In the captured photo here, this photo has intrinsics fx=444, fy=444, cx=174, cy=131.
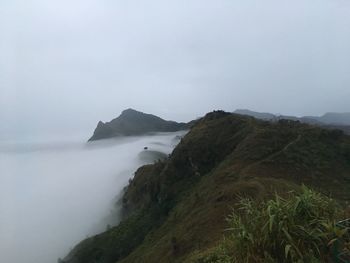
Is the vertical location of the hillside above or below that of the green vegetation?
below

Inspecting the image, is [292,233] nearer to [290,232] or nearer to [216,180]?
[290,232]

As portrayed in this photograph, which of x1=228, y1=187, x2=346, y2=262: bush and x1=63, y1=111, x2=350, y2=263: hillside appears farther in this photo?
x1=63, y1=111, x2=350, y2=263: hillside

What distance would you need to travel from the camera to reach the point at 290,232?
343 inches

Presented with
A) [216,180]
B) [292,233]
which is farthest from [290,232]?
[216,180]

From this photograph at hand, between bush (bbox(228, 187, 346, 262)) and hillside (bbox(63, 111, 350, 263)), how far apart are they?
1465cm

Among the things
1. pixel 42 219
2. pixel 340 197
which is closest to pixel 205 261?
pixel 340 197

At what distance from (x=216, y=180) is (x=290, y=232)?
1347 inches

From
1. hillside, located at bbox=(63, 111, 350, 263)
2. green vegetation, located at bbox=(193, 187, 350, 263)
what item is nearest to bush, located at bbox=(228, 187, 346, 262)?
green vegetation, located at bbox=(193, 187, 350, 263)

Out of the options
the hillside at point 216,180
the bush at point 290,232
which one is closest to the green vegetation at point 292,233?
the bush at point 290,232

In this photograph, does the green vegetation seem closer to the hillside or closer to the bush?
the bush

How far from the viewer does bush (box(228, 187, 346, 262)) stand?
842 cm

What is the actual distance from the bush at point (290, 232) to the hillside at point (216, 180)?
48.0ft

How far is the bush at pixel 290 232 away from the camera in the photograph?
27.6ft

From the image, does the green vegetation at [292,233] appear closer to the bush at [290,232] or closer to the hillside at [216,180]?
the bush at [290,232]
